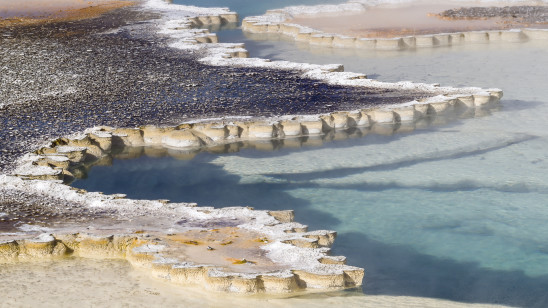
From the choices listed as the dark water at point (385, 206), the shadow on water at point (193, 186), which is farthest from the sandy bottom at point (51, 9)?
the dark water at point (385, 206)

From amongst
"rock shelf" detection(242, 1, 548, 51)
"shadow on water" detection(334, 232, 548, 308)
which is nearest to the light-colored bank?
"shadow on water" detection(334, 232, 548, 308)

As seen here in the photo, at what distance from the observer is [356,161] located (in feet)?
22.1

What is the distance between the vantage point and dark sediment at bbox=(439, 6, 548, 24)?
42.5 feet

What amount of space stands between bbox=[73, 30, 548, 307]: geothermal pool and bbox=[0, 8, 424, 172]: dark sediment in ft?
2.56

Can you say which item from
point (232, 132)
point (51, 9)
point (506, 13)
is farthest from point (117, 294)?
point (51, 9)

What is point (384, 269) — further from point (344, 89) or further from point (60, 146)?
point (344, 89)

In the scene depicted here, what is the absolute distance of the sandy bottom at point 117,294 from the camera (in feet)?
13.6

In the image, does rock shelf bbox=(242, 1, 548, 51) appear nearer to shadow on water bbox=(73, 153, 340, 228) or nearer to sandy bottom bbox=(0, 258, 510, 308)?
shadow on water bbox=(73, 153, 340, 228)

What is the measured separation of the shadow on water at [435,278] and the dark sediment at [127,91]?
279cm

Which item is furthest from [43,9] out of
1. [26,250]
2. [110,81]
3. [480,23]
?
[26,250]

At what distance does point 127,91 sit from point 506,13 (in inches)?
307

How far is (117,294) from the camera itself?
4.25 meters

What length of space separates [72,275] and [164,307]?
744 millimetres

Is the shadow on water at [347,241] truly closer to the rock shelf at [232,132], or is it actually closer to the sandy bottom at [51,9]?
the rock shelf at [232,132]
